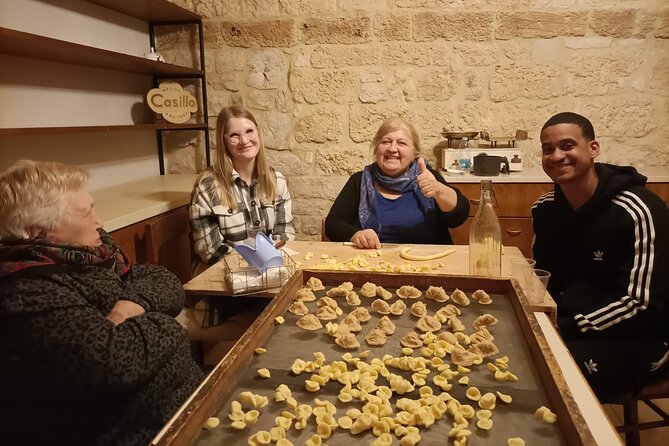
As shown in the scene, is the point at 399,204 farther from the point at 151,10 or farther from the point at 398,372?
the point at 151,10

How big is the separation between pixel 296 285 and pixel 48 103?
74.6 inches

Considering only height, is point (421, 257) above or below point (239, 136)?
below

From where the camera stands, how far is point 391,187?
7.92ft

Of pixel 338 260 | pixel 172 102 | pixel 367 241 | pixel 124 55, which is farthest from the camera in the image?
pixel 172 102

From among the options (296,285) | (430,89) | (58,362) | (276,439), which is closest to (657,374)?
(296,285)

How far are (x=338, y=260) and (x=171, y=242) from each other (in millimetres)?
1392

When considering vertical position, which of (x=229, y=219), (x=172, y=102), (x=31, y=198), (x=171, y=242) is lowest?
(x=171, y=242)

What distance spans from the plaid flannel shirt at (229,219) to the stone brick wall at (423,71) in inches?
43.9

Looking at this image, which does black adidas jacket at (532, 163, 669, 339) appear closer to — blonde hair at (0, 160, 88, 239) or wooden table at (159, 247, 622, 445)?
wooden table at (159, 247, 622, 445)

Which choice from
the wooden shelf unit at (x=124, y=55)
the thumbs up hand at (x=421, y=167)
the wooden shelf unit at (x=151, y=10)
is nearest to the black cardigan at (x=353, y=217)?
the thumbs up hand at (x=421, y=167)

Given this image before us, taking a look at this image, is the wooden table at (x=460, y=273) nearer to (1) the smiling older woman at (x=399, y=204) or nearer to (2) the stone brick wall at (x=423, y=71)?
(1) the smiling older woman at (x=399, y=204)

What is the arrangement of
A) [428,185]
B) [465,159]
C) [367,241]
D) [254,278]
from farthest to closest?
[465,159], [428,185], [367,241], [254,278]

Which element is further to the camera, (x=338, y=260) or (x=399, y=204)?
(x=399, y=204)

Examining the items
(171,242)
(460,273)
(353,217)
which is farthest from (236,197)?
(460,273)
